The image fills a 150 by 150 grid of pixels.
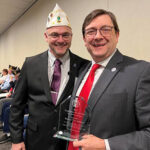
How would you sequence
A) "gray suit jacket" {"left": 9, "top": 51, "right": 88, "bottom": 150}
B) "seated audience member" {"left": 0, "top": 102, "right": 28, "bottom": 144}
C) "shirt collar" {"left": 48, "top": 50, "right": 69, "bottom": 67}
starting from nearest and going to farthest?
"gray suit jacket" {"left": 9, "top": 51, "right": 88, "bottom": 150} < "shirt collar" {"left": 48, "top": 50, "right": 69, "bottom": 67} < "seated audience member" {"left": 0, "top": 102, "right": 28, "bottom": 144}

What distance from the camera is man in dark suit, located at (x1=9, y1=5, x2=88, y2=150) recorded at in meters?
1.16

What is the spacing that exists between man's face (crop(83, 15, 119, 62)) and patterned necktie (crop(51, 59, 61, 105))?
0.41 metres

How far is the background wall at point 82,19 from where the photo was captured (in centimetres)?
169

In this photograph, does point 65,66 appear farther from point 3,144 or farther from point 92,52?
point 3,144

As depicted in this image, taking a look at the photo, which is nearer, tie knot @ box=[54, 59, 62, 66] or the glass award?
the glass award

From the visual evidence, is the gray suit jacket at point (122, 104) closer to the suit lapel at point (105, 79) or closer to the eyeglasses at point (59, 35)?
the suit lapel at point (105, 79)

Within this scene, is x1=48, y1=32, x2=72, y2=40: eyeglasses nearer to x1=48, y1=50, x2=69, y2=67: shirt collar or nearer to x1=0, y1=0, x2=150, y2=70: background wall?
x1=48, y1=50, x2=69, y2=67: shirt collar

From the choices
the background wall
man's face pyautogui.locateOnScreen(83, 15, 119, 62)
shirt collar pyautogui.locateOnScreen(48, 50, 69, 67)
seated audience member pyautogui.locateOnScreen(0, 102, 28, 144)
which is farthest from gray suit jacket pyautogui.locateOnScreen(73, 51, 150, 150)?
seated audience member pyautogui.locateOnScreen(0, 102, 28, 144)

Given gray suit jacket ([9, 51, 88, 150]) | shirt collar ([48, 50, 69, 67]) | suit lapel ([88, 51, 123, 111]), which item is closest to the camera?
suit lapel ([88, 51, 123, 111])

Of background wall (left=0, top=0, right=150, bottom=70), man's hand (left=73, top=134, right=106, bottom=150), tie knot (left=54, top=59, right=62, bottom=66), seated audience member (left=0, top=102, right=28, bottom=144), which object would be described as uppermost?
background wall (left=0, top=0, right=150, bottom=70)

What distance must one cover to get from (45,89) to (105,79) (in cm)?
54

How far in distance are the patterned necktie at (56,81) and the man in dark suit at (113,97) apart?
390 millimetres

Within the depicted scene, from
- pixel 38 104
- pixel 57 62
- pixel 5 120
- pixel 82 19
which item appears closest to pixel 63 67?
pixel 57 62

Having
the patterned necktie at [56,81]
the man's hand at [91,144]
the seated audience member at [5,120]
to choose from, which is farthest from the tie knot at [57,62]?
the seated audience member at [5,120]
